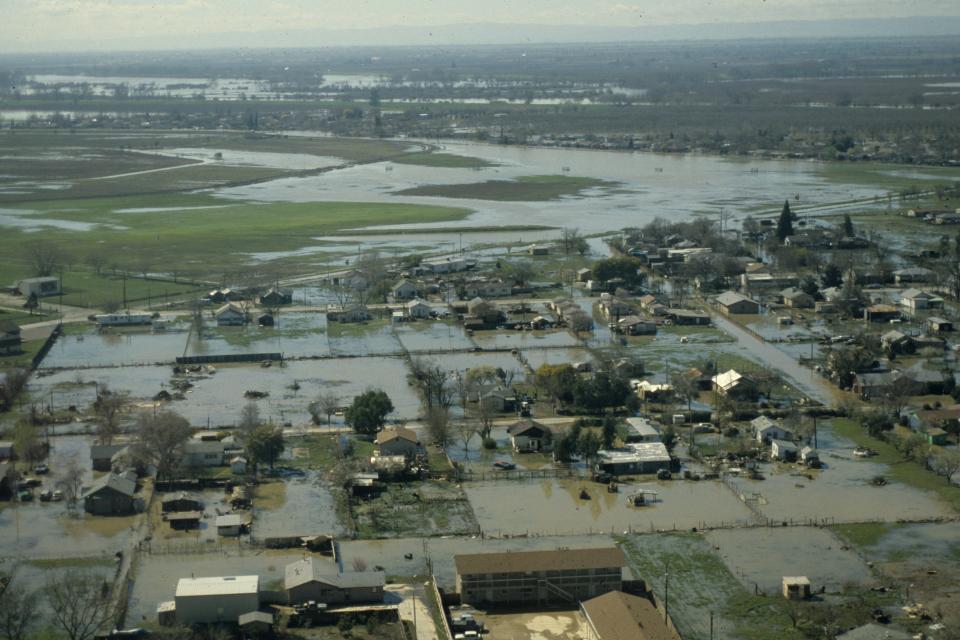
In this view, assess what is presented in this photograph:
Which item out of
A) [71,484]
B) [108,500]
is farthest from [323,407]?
[108,500]

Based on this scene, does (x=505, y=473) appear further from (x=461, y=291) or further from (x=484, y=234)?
(x=484, y=234)

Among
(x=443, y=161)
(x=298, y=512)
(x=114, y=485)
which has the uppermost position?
(x=114, y=485)

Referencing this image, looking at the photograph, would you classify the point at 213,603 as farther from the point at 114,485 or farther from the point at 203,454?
the point at 203,454

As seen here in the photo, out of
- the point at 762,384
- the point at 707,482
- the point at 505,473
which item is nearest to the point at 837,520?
the point at 707,482

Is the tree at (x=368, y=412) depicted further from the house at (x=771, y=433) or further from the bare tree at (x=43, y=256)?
the bare tree at (x=43, y=256)

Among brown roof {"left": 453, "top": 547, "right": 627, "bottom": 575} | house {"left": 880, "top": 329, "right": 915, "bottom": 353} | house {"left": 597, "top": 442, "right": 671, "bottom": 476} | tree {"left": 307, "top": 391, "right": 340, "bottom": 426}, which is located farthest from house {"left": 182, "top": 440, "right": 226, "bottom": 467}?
house {"left": 880, "top": 329, "right": 915, "bottom": 353}

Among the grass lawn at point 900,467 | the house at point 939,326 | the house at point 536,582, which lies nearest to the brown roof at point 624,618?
the house at point 536,582

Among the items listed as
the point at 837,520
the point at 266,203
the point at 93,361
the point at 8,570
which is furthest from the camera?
the point at 266,203

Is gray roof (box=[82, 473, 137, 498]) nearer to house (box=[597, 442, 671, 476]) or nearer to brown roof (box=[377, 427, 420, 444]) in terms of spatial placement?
brown roof (box=[377, 427, 420, 444])
